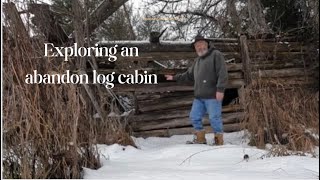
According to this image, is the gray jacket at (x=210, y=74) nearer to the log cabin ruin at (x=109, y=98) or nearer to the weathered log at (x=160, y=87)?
the log cabin ruin at (x=109, y=98)

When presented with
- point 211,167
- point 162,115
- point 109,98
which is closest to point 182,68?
point 162,115

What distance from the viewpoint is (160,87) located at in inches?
267

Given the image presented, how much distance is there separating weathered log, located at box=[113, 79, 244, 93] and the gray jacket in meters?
1.34

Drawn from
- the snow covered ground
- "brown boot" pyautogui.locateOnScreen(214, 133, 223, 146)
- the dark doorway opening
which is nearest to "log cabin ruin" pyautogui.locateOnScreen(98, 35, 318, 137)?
the dark doorway opening

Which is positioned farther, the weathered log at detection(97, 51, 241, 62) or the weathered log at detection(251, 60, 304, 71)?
the weathered log at detection(251, 60, 304, 71)

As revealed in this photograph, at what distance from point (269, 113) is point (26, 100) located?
242cm

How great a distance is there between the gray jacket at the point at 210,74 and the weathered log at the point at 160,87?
1.34 metres

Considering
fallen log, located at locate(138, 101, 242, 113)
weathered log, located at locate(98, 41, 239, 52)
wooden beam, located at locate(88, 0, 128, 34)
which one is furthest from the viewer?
fallen log, located at locate(138, 101, 242, 113)

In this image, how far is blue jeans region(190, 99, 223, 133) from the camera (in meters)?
5.15

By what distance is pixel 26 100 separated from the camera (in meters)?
2.67

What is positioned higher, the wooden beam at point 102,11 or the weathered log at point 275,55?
the wooden beam at point 102,11

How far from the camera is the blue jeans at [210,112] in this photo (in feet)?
16.9

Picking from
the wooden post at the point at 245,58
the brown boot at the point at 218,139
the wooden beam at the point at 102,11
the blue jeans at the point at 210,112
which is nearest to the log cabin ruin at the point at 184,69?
the wooden post at the point at 245,58

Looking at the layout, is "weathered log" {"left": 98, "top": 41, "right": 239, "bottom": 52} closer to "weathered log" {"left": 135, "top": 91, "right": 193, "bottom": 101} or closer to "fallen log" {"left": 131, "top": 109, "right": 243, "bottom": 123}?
"weathered log" {"left": 135, "top": 91, "right": 193, "bottom": 101}
